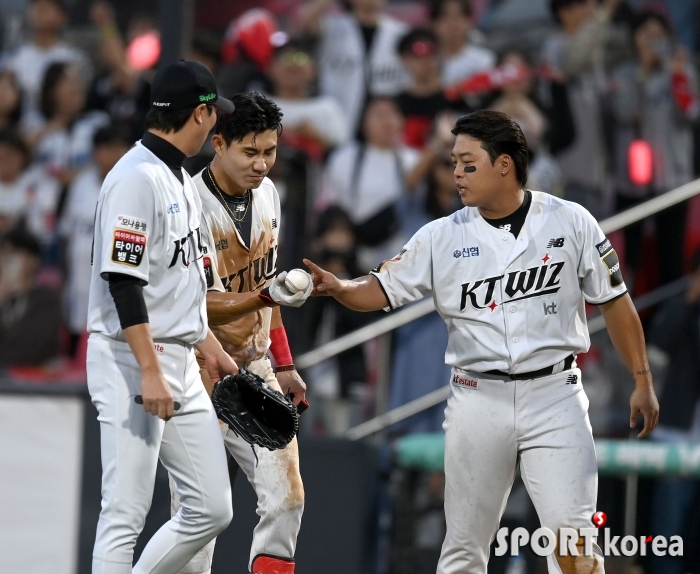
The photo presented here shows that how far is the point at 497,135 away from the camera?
418 cm

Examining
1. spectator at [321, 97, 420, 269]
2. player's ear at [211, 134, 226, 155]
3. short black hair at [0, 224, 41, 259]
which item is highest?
spectator at [321, 97, 420, 269]

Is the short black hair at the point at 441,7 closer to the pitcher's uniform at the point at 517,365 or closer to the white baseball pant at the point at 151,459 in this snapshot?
the pitcher's uniform at the point at 517,365

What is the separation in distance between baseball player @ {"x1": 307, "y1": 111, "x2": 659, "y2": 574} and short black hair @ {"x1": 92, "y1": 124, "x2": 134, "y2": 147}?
4.20m

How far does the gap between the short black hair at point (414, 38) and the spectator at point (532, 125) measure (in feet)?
2.12

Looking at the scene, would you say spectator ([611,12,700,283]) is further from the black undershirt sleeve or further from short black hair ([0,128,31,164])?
the black undershirt sleeve

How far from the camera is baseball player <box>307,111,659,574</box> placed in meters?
4.09

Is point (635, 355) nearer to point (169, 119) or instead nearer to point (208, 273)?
point (208, 273)

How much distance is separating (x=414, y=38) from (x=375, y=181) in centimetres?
117

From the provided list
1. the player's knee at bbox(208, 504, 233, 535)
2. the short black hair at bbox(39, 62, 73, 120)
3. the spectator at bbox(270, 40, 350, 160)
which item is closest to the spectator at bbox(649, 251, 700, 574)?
the spectator at bbox(270, 40, 350, 160)

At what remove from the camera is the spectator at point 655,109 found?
7578 mm

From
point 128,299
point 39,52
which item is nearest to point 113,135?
point 39,52

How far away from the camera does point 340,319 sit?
6.91 metres

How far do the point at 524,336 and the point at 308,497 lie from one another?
234 centimetres

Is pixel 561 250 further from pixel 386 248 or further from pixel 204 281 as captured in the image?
pixel 386 248
